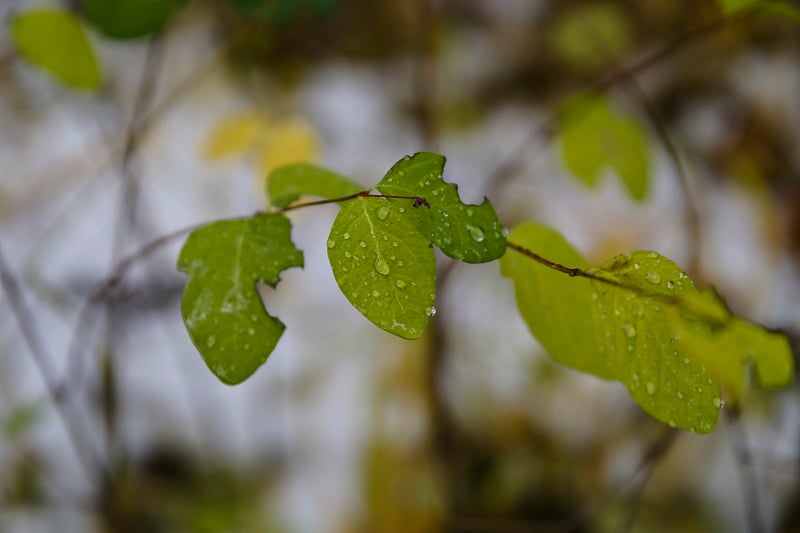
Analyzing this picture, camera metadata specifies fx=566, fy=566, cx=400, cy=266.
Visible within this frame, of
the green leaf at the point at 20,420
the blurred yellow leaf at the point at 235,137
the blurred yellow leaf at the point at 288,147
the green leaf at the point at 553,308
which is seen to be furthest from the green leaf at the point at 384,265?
the green leaf at the point at 20,420

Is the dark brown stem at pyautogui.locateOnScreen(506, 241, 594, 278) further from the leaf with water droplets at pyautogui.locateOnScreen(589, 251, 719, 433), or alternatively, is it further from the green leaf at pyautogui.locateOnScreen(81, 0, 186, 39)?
the green leaf at pyautogui.locateOnScreen(81, 0, 186, 39)

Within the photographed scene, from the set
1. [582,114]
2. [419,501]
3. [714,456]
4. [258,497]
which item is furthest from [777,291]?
[258,497]

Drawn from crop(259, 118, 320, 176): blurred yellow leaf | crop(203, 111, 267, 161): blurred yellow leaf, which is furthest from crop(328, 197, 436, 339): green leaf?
crop(203, 111, 267, 161): blurred yellow leaf

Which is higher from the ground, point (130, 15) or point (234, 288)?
point (130, 15)

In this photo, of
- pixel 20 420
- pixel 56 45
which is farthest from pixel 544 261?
pixel 20 420

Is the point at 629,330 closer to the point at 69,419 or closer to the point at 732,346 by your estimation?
the point at 732,346

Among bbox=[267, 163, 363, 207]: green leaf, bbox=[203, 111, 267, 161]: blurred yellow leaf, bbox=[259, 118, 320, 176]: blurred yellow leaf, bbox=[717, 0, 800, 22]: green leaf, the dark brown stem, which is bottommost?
the dark brown stem
